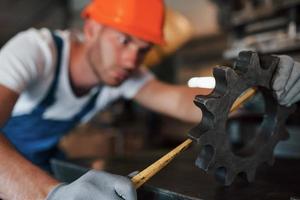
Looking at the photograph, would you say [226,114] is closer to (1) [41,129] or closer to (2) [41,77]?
(2) [41,77]

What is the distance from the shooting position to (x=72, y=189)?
628mm

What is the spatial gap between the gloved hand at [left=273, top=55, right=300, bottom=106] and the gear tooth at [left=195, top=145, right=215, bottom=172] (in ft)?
0.71

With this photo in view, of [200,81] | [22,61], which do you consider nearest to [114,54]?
[22,61]

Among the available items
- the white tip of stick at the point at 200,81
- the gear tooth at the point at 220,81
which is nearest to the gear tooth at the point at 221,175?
the gear tooth at the point at 220,81

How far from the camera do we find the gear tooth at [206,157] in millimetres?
704

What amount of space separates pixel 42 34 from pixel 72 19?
7.54ft

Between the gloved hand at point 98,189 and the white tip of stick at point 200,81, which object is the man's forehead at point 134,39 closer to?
the gloved hand at point 98,189

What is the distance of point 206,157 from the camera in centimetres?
71

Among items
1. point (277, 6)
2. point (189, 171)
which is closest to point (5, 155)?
point (189, 171)

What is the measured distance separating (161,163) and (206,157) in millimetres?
86

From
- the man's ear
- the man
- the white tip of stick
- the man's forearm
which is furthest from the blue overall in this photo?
the white tip of stick

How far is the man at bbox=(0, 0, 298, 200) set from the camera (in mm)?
1143

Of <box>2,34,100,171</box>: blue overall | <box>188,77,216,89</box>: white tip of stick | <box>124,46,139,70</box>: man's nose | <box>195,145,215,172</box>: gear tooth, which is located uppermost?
<box>124,46,139,70</box>: man's nose

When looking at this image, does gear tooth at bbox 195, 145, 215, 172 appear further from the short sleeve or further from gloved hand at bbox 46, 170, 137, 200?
the short sleeve
